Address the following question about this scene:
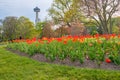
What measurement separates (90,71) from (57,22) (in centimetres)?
3577

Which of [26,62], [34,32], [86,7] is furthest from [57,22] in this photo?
[26,62]

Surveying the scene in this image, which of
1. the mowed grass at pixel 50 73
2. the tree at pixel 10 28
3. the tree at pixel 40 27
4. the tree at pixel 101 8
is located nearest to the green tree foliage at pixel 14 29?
the tree at pixel 10 28

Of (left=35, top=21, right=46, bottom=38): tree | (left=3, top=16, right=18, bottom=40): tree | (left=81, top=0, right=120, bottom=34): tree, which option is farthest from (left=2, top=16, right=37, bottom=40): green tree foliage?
(left=81, top=0, right=120, bottom=34): tree

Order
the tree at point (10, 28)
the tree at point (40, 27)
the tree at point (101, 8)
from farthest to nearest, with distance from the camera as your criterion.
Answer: the tree at point (40, 27) → the tree at point (10, 28) → the tree at point (101, 8)

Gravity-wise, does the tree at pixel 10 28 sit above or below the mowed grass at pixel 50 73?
above

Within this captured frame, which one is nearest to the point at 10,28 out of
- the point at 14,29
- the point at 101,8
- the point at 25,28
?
the point at 14,29

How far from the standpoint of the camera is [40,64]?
23.4 ft

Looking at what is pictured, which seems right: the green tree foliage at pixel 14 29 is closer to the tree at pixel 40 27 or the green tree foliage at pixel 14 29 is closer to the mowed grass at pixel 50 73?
the tree at pixel 40 27

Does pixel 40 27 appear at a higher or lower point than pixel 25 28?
higher

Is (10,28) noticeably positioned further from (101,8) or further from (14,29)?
(101,8)

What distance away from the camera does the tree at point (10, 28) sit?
45281 mm

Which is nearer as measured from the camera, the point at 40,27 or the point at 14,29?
the point at 14,29

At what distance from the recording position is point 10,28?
45500mm

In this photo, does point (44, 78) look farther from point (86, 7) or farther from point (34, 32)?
point (34, 32)
